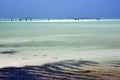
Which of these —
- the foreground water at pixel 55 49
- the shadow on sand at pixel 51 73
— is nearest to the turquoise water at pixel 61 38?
the foreground water at pixel 55 49

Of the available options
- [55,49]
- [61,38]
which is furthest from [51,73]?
[61,38]

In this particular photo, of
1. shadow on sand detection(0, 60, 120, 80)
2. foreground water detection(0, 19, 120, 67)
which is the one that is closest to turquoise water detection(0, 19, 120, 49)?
foreground water detection(0, 19, 120, 67)

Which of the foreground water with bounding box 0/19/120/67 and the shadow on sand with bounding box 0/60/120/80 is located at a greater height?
the shadow on sand with bounding box 0/60/120/80

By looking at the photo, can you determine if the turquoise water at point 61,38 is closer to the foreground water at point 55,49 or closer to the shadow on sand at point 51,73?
the foreground water at point 55,49

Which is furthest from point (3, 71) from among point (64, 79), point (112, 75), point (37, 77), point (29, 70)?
point (112, 75)

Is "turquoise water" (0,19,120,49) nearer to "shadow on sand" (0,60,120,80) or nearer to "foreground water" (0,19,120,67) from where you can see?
"foreground water" (0,19,120,67)

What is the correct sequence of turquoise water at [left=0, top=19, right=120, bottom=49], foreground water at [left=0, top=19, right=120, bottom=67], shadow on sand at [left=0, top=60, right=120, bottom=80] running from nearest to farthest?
shadow on sand at [left=0, top=60, right=120, bottom=80] → foreground water at [left=0, top=19, right=120, bottom=67] → turquoise water at [left=0, top=19, right=120, bottom=49]

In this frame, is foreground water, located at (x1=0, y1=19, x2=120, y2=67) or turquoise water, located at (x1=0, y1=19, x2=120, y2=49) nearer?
foreground water, located at (x1=0, y1=19, x2=120, y2=67)

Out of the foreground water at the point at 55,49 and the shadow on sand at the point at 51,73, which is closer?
the shadow on sand at the point at 51,73

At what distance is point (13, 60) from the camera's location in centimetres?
1616

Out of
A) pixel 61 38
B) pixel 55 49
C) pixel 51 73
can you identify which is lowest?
pixel 61 38

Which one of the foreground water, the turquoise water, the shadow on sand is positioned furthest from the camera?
the turquoise water

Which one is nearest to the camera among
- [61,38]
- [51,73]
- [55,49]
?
[51,73]

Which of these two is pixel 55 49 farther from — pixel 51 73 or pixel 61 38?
pixel 61 38
